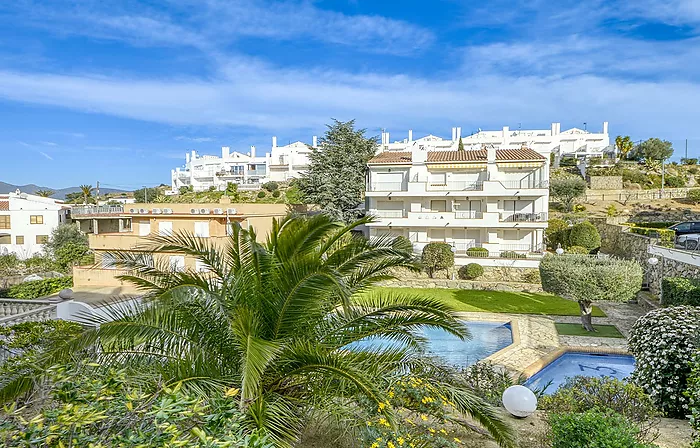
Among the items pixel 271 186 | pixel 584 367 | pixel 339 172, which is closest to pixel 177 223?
pixel 339 172

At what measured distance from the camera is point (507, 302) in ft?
75.2

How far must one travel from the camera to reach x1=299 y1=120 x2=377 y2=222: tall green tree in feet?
122

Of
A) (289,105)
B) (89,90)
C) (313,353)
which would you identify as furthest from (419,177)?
(313,353)

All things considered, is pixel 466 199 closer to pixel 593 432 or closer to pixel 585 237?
pixel 585 237

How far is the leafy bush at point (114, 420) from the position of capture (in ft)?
9.87

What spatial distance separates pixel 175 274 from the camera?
6.54m

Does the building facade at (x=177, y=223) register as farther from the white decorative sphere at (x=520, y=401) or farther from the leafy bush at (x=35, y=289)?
the white decorative sphere at (x=520, y=401)

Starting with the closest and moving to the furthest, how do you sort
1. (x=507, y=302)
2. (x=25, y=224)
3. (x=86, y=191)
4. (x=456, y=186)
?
(x=507, y=302)
(x=456, y=186)
(x=25, y=224)
(x=86, y=191)

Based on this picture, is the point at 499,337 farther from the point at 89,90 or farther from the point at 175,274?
the point at 89,90

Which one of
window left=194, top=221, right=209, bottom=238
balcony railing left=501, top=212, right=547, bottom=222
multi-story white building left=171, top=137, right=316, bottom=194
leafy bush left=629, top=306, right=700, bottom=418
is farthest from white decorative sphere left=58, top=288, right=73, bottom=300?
multi-story white building left=171, top=137, right=316, bottom=194

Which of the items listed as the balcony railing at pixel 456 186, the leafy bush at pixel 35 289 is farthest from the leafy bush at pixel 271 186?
the leafy bush at pixel 35 289

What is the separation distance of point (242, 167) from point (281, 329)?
85529 mm

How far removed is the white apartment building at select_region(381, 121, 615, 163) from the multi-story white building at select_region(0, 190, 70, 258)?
171ft

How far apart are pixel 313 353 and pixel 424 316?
202 cm
